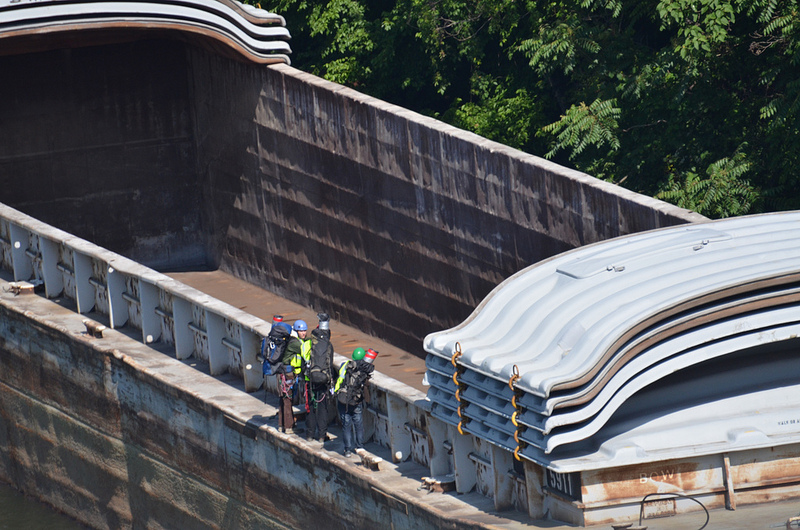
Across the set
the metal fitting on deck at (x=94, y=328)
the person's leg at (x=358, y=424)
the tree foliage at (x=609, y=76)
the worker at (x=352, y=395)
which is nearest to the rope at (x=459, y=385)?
the worker at (x=352, y=395)

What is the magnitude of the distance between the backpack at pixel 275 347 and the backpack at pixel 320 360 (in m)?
0.35

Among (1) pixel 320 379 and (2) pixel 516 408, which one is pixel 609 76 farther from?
(2) pixel 516 408

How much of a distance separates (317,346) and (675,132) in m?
10.1

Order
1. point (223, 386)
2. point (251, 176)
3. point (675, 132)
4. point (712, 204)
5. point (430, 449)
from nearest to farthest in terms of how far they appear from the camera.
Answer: point (430, 449)
point (223, 386)
point (712, 204)
point (675, 132)
point (251, 176)

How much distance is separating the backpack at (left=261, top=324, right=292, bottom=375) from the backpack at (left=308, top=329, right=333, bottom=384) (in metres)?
0.35

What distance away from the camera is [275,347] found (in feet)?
52.6

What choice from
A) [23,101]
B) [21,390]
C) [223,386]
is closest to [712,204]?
[223,386]

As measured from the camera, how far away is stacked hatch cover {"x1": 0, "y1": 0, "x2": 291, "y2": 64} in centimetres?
2372

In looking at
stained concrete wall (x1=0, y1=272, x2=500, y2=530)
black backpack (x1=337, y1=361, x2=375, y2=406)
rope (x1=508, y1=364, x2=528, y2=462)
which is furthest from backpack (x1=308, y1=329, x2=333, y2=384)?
rope (x1=508, y1=364, x2=528, y2=462)

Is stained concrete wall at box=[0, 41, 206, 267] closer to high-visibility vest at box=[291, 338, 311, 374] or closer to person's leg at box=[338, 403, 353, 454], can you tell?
high-visibility vest at box=[291, 338, 311, 374]

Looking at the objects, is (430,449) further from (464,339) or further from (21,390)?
(21,390)

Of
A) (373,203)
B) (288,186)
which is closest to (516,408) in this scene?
(373,203)

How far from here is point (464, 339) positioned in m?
14.3

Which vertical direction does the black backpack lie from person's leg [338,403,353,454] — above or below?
above
